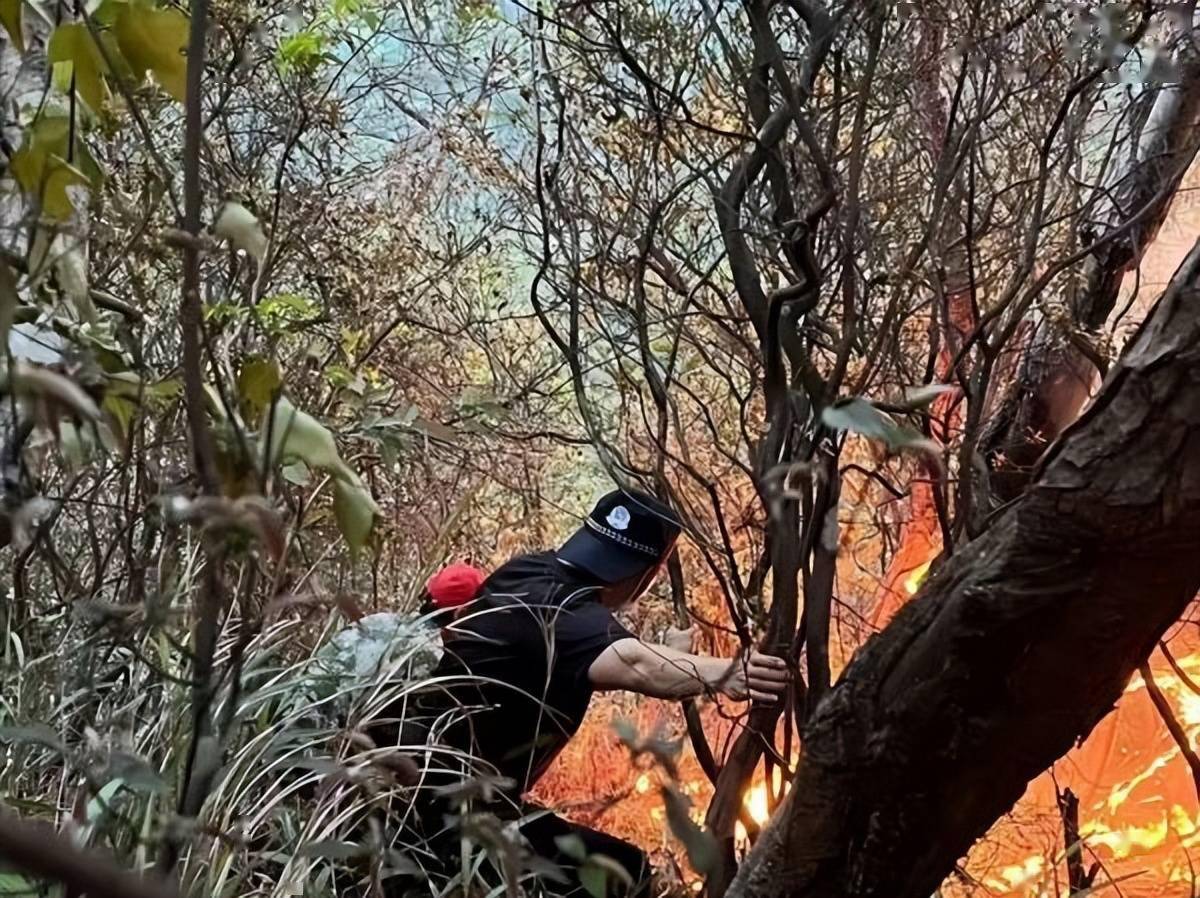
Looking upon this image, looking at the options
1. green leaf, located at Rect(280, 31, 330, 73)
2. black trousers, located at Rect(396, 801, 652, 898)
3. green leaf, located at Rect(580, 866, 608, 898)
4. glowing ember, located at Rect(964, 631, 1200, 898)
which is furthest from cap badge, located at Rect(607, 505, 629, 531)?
green leaf, located at Rect(580, 866, 608, 898)

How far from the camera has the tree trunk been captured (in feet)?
2.50

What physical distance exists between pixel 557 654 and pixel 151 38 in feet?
3.83

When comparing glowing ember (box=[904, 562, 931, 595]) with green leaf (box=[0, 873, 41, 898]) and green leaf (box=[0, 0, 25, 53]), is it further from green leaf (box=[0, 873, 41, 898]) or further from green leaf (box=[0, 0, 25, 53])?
green leaf (box=[0, 0, 25, 53])

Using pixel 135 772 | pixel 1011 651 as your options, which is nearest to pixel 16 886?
pixel 135 772

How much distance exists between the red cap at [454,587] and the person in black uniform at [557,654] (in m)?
0.03

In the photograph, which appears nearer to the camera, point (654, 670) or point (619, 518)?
point (654, 670)

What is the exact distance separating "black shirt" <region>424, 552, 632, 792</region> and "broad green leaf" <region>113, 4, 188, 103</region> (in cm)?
107

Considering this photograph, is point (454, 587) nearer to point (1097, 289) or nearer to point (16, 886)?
point (16, 886)

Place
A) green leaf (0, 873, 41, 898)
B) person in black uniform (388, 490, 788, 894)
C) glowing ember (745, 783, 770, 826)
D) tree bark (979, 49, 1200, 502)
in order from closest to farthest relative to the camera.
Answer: green leaf (0, 873, 41, 898)
glowing ember (745, 783, 770, 826)
person in black uniform (388, 490, 788, 894)
tree bark (979, 49, 1200, 502)

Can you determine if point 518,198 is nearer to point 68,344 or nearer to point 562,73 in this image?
point 562,73

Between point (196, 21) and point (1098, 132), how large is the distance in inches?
61.8

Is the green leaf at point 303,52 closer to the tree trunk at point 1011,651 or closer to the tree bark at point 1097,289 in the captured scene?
the tree bark at point 1097,289

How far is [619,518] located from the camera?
1.77 meters

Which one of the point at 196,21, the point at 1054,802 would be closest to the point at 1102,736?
the point at 1054,802
